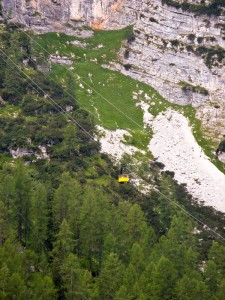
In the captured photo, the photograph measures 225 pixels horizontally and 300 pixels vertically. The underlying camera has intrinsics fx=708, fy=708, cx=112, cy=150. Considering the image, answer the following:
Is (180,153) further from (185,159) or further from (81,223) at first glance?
(81,223)

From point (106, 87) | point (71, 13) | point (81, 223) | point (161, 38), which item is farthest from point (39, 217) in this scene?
point (71, 13)

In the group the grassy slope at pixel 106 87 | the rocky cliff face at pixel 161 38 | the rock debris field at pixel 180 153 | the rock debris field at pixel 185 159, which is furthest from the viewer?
the rocky cliff face at pixel 161 38

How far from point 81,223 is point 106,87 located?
58157mm

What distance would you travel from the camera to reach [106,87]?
138500mm

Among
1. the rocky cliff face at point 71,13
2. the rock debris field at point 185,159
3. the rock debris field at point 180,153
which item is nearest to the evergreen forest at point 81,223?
the rock debris field at point 180,153

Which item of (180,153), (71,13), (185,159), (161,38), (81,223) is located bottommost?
(185,159)

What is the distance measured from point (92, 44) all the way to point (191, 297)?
3390 inches

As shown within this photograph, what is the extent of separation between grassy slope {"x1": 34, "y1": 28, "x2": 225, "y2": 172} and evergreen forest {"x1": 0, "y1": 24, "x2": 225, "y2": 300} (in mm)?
6819

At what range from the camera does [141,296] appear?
224 feet

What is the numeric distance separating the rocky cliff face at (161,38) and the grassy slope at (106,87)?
242 cm

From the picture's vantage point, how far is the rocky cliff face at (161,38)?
139250 mm

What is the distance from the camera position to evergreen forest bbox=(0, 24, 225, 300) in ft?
236

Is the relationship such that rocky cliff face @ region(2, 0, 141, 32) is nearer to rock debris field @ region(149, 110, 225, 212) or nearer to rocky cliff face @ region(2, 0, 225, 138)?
rocky cliff face @ region(2, 0, 225, 138)

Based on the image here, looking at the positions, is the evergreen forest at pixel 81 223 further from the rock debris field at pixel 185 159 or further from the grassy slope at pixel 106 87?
the grassy slope at pixel 106 87
